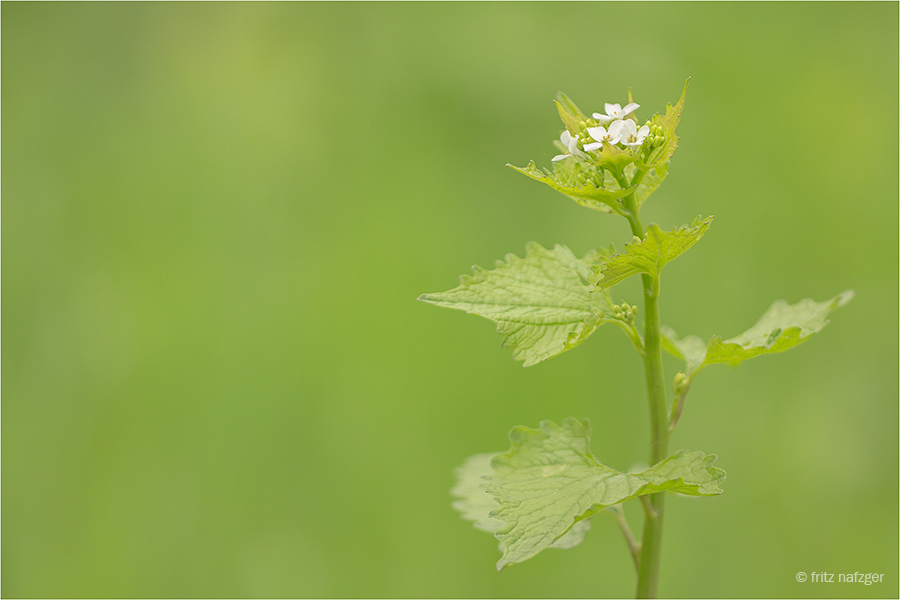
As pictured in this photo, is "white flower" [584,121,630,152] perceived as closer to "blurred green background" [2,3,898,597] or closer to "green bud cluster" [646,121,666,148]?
"green bud cluster" [646,121,666,148]

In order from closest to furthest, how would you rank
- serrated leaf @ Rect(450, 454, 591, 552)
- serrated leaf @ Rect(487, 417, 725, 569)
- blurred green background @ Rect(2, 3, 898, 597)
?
serrated leaf @ Rect(487, 417, 725, 569) → serrated leaf @ Rect(450, 454, 591, 552) → blurred green background @ Rect(2, 3, 898, 597)

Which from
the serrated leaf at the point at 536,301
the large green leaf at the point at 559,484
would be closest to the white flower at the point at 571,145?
the serrated leaf at the point at 536,301

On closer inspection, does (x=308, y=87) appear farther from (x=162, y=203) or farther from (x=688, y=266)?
(x=688, y=266)

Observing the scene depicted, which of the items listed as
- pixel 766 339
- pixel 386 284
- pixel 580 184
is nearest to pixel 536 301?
pixel 580 184

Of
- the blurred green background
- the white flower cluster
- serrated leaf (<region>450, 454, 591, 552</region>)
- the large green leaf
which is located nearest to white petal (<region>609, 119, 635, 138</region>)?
the white flower cluster

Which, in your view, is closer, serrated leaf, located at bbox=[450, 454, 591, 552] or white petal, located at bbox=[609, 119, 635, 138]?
white petal, located at bbox=[609, 119, 635, 138]

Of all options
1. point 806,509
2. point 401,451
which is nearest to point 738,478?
point 806,509

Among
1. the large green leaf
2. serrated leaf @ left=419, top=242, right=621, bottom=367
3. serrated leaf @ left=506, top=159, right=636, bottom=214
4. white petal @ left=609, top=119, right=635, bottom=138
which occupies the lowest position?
the large green leaf

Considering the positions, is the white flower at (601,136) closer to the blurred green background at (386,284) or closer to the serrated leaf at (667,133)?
the serrated leaf at (667,133)
